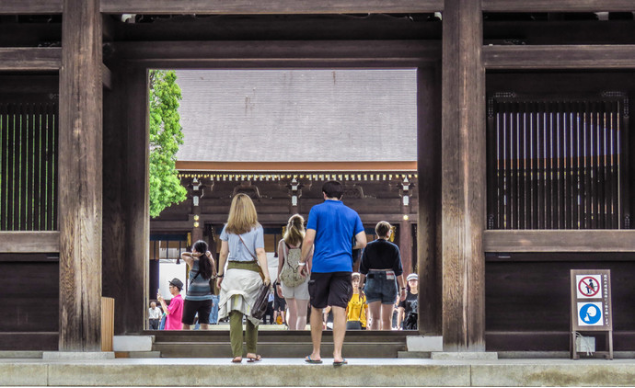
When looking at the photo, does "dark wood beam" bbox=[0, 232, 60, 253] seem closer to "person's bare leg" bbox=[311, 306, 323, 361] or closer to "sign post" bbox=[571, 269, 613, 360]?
"person's bare leg" bbox=[311, 306, 323, 361]

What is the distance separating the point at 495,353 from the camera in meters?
9.08

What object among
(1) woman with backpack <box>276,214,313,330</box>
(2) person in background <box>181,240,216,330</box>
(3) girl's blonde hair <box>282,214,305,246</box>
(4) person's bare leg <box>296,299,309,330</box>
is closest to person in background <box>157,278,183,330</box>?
(2) person in background <box>181,240,216,330</box>

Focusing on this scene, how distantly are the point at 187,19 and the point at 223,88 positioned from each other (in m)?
16.5

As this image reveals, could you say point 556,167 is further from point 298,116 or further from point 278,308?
point 298,116

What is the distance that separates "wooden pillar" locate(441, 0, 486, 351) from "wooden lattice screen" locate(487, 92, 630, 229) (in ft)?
2.32

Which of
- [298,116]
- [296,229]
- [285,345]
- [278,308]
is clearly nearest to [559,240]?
[285,345]

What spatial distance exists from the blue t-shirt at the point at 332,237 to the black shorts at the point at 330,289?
0.18 ft

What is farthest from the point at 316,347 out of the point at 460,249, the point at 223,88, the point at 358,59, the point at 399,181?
the point at 223,88

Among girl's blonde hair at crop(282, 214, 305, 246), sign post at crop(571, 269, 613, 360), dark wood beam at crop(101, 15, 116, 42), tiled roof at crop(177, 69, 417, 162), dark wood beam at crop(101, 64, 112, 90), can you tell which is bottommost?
sign post at crop(571, 269, 613, 360)

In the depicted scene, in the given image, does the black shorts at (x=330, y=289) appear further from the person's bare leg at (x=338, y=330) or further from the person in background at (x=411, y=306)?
the person in background at (x=411, y=306)

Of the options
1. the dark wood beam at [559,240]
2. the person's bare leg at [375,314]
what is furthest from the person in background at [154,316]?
the dark wood beam at [559,240]

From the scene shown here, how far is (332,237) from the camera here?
8633mm

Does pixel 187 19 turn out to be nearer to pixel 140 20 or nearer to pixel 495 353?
pixel 140 20

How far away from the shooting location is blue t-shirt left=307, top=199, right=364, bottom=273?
339 inches
